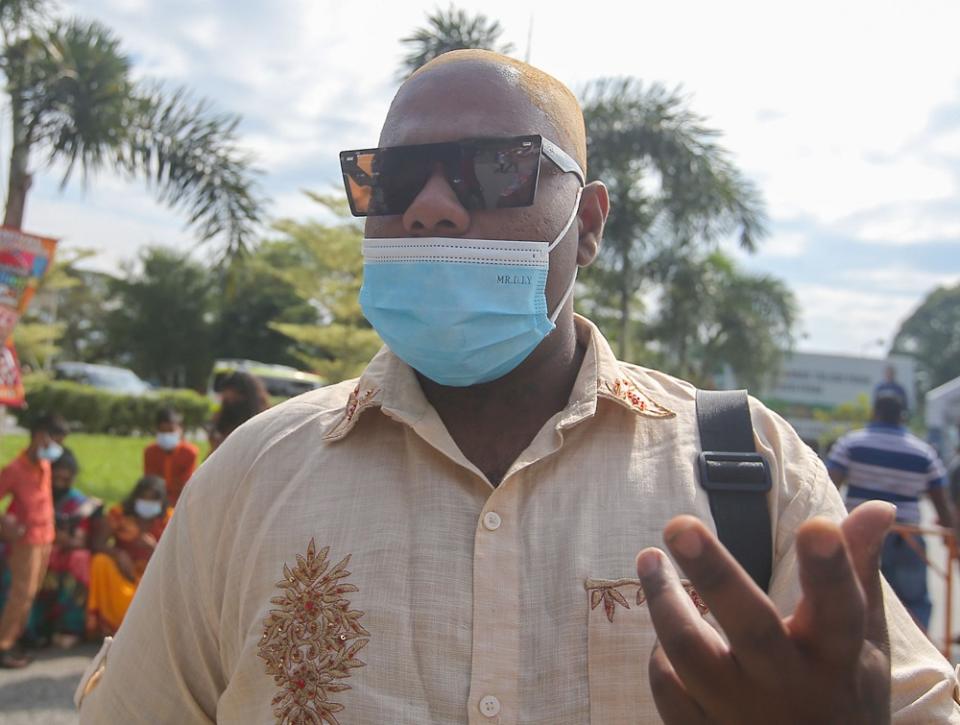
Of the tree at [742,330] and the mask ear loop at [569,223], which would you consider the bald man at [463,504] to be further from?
the tree at [742,330]

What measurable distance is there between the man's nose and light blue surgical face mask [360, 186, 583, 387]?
23 mm

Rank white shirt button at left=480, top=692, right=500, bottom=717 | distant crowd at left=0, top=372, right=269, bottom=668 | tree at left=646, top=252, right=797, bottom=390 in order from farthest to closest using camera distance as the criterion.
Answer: tree at left=646, top=252, right=797, bottom=390, distant crowd at left=0, top=372, right=269, bottom=668, white shirt button at left=480, top=692, right=500, bottom=717

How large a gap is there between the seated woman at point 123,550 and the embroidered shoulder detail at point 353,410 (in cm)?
525

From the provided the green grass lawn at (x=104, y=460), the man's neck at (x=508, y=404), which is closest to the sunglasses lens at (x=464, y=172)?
the man's neck at (x=508, y=404)

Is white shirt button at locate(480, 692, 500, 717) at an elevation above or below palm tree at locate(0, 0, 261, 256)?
below

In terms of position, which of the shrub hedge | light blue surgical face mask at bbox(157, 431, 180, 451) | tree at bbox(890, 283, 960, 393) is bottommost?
light blue surgical face mask at bbox(157, 431, 180, 451)

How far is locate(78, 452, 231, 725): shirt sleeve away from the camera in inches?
64.9

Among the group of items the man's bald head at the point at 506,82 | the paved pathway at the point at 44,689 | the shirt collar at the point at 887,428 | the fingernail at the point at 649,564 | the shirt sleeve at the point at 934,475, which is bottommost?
the paved pathway at the point at 44,689

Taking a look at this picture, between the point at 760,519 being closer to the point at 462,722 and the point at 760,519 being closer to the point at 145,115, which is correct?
the point at 462,722

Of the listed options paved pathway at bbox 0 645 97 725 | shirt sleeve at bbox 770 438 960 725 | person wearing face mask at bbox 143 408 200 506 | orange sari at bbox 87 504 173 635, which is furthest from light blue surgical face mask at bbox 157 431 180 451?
shirt sleeve at bbox 770 438 960 725

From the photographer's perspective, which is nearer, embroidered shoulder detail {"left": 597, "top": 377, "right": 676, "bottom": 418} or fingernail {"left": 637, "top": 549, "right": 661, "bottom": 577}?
fingernail {"left": 637, "top": 549, "right": 661, "bottom": 577}

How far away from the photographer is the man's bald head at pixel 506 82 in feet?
5.99

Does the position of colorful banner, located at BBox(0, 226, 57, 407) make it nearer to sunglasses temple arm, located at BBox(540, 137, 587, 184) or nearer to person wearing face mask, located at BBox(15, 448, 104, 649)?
person wearing face mask, located at BBox(15, 448, 104, 649)

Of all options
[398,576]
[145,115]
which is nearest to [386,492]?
[398,576]
